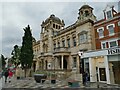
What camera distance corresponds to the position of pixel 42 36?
37000mm

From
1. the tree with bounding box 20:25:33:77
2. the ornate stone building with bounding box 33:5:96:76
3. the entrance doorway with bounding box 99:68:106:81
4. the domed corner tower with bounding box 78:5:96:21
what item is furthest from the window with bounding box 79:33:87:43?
the tree with bounding box 20:25:33:77

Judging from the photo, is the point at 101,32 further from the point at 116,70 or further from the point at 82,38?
the point at 116,70

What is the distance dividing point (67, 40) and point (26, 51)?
874 cm

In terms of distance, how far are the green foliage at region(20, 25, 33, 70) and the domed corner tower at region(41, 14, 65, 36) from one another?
5.11m

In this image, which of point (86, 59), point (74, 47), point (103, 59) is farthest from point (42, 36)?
point (103, 59)

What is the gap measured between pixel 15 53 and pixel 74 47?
25.2 metres

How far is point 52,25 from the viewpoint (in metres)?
33.9

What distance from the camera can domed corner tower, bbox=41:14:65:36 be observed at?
3341 cm

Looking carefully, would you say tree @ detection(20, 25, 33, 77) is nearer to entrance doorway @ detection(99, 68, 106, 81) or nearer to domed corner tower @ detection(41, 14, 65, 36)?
domed corner tower @ detection(41, 14, 65, 36)

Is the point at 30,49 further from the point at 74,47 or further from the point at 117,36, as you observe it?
the point at 117,36

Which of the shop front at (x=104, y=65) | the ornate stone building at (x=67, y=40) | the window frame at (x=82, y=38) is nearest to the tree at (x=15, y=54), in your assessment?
the ornate stone building at (x=67, y=40)

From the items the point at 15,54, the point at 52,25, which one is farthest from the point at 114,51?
the point at 15,54

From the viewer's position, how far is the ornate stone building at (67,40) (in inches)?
933

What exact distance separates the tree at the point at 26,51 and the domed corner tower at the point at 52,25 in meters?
5.06
